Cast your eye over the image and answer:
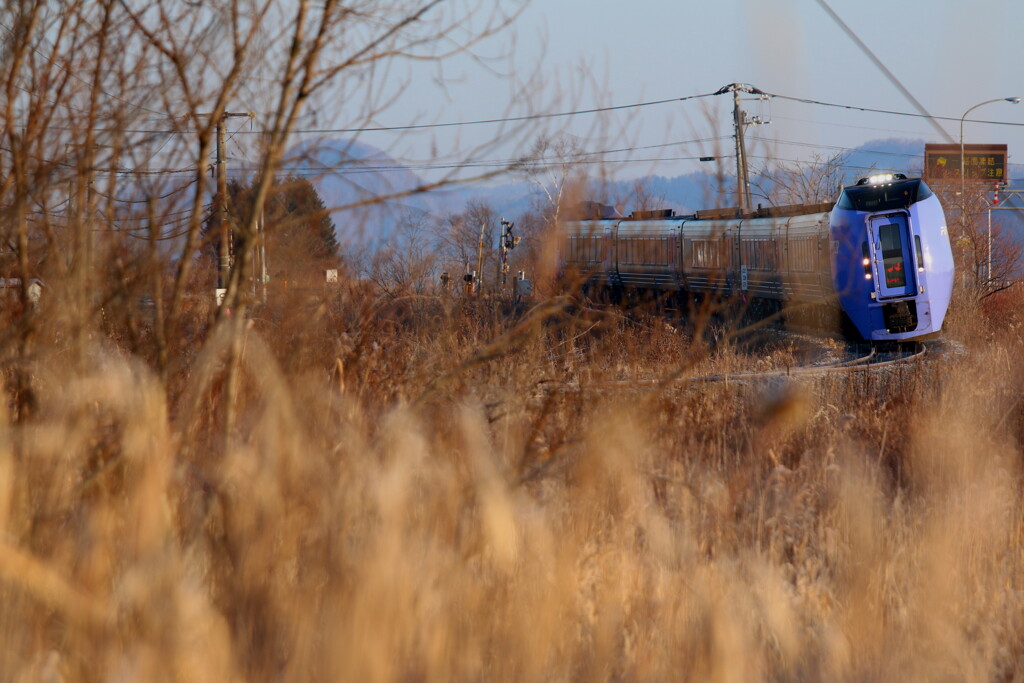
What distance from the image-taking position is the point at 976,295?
2405cm

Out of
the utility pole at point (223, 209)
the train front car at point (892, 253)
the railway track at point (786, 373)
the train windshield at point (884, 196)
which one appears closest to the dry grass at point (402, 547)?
the utility pole at point (223, 209)

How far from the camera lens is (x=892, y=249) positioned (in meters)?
17.4

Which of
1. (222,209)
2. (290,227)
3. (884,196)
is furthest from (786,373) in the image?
(222,209)

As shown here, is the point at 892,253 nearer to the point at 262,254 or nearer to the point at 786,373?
the point at 786,373

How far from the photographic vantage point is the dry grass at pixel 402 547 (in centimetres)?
319

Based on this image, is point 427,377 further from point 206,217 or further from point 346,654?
point 346,654

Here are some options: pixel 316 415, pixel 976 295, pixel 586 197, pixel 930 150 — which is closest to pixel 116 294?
pixel 316 415

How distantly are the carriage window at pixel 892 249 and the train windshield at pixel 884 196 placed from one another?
34cm

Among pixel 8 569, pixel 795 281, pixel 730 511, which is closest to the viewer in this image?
pixel 8 569

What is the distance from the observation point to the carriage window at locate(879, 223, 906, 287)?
56.9 ft

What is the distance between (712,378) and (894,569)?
569 centimetres

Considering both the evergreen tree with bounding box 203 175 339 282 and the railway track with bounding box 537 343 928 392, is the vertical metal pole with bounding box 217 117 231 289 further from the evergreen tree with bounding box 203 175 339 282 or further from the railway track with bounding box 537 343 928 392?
the railway track with bounding box 537 343 928 392

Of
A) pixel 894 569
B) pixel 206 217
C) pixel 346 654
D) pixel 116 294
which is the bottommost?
pixel 894 569

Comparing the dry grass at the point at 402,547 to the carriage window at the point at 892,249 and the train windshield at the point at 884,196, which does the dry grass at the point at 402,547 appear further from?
the train windshield at the point at 884,196
